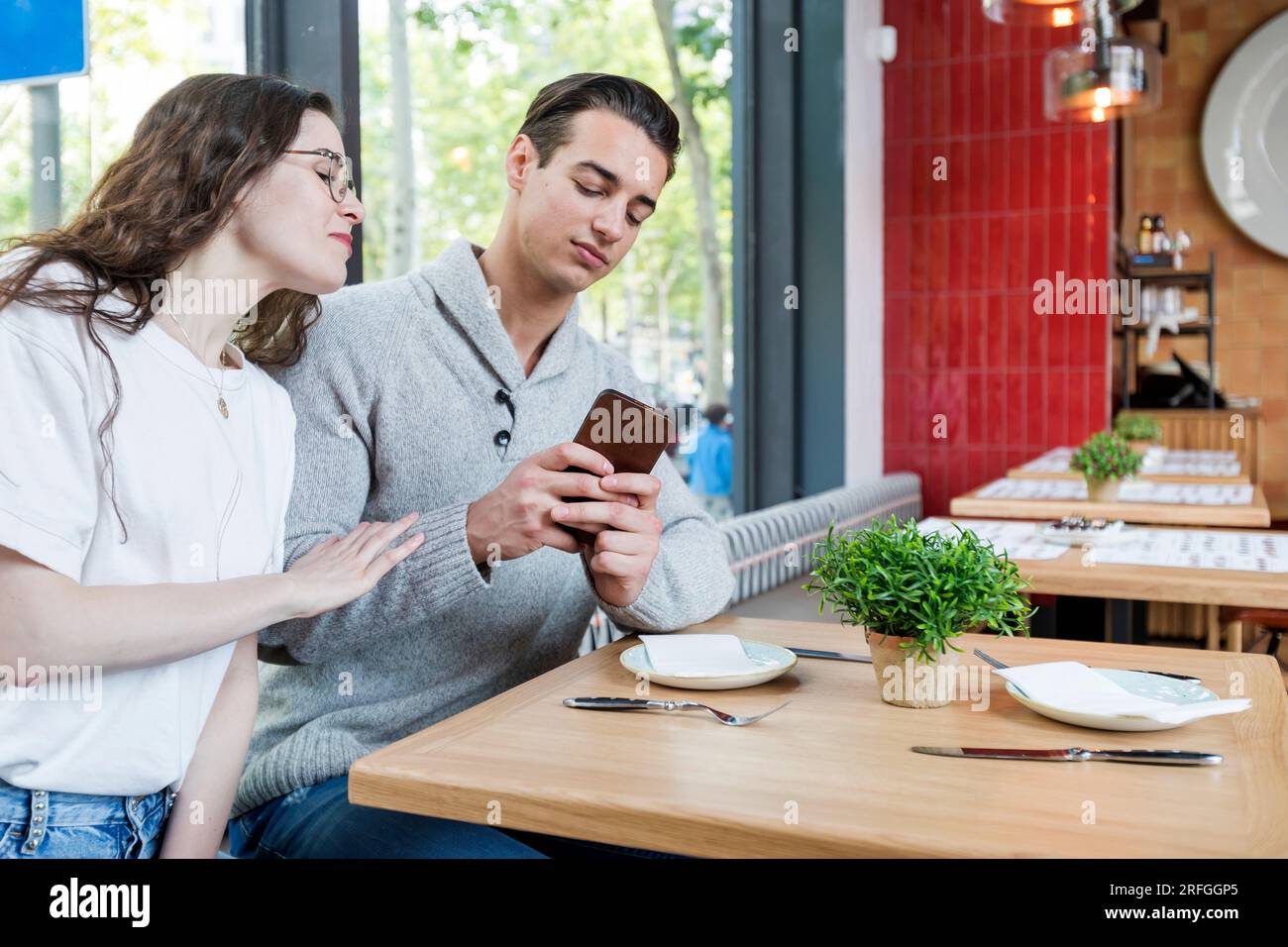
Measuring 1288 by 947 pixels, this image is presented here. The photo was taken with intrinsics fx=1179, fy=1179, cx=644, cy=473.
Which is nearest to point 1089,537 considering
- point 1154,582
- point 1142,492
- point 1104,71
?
point 1154,582

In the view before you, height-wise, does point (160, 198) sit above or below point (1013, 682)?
above

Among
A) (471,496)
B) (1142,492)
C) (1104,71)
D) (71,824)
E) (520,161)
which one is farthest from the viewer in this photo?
(1104,71)

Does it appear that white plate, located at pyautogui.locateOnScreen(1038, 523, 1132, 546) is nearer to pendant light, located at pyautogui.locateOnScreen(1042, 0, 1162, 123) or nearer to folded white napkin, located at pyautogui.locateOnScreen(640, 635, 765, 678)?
folded white napkin, located at pyautogui.locateOnScreen(640, 635, 765, 678)

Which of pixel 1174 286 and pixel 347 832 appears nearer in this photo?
pixel 347 832

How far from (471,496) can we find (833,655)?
1.84ft

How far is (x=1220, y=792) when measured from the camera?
3.45 ft

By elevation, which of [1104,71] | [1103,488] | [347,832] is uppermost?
[1104,71]

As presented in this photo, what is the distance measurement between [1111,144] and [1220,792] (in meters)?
4.56

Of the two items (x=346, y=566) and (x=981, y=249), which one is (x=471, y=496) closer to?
(x=346, y=566)

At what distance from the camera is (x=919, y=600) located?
1.29 metres

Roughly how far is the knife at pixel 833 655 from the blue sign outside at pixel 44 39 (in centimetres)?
126

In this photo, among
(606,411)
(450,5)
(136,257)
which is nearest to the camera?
(136,257)
